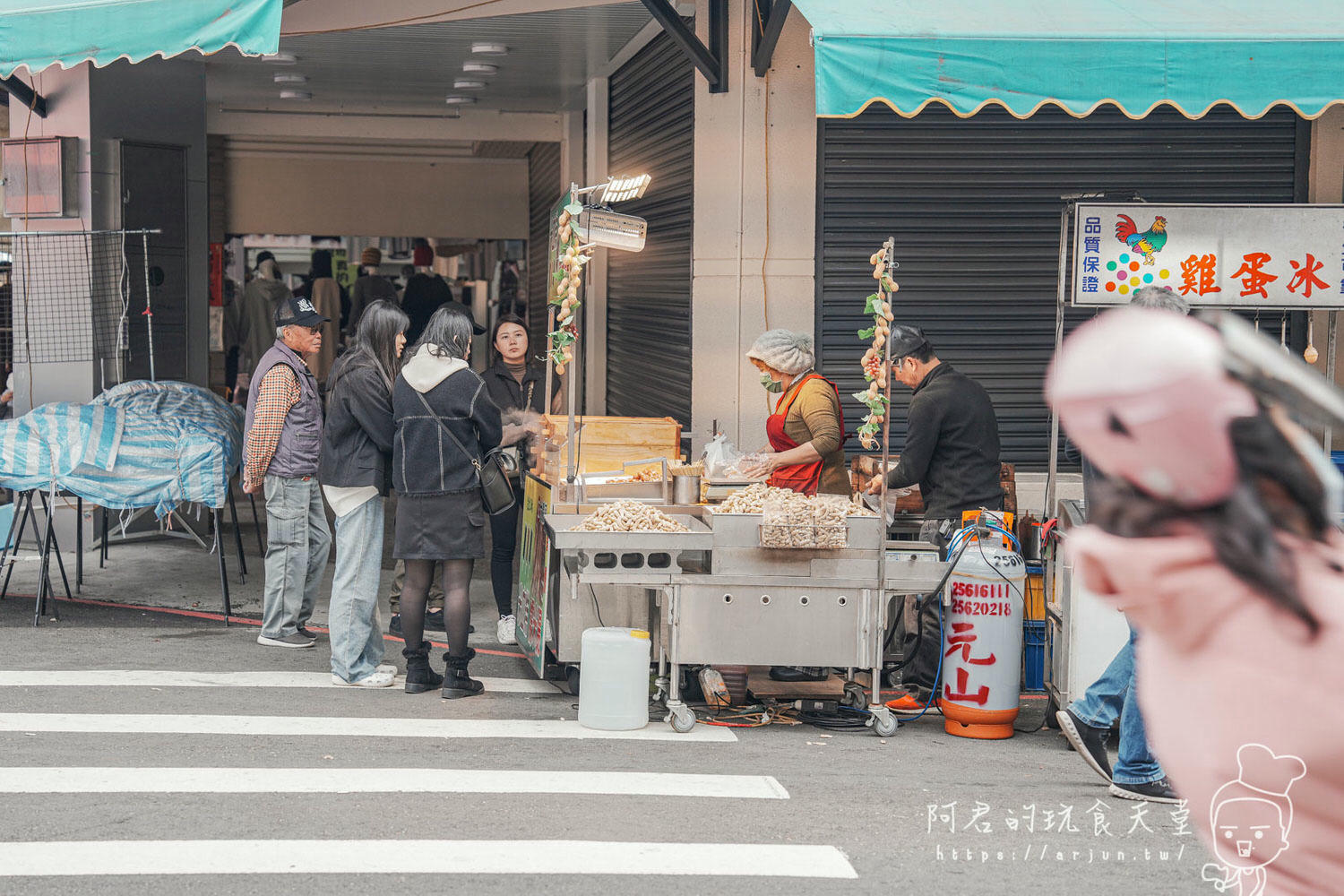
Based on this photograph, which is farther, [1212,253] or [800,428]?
[800,428]

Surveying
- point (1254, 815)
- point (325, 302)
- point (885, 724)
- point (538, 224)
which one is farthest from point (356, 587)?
point (538, 224)

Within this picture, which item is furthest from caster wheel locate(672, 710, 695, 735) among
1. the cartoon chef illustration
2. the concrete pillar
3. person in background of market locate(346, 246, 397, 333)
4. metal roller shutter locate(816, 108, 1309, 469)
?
person in background of market locate(346, 246, 397, 333)

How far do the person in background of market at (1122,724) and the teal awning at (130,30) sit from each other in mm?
4902

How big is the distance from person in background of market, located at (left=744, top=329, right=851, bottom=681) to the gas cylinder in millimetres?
1031

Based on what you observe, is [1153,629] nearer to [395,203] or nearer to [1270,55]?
[1270,55]

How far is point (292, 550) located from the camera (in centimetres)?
797

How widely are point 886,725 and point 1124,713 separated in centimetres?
130

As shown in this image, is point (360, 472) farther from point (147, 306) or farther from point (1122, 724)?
point (147, 306)

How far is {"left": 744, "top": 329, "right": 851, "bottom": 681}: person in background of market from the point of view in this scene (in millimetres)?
7461

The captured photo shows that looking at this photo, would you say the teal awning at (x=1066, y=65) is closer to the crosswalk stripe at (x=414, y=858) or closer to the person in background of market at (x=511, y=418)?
the person in background of market at (x=511, y=418)

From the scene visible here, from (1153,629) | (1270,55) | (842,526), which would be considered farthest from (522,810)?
(1270,55)

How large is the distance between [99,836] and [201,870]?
1.87 feet

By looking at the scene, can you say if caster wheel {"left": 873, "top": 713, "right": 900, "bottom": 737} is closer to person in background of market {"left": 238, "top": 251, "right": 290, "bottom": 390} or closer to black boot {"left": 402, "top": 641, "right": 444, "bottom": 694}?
black boot {"left": 402, "top": 641, "right": 444, "bottom": 694}

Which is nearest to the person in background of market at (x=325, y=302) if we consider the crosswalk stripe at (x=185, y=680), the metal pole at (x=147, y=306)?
the metal pole at (x=147, y=306)
